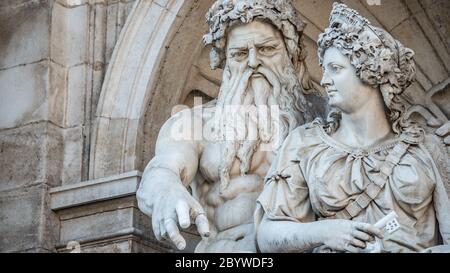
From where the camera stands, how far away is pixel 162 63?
1080 cm

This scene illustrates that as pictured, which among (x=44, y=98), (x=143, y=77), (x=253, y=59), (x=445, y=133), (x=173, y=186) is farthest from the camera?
(x=44, y=98)

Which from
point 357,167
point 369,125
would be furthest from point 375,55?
point 357,167

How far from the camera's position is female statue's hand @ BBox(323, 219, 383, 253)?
28.0 feet

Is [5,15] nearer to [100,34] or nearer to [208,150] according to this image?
[100,34]

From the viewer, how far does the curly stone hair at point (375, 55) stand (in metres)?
8.91

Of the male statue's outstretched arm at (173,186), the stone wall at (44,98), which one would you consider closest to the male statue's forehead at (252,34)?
→ the male statue's outstretched arm at (173,186)

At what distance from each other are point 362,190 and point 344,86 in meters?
0.43

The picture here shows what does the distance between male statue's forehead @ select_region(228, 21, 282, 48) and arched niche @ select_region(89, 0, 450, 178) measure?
1197mm

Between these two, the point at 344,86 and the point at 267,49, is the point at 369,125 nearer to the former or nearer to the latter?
the point at 344,86

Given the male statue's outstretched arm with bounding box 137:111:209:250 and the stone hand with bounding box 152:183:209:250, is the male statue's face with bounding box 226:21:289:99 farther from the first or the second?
the stone hand with bounding box 152:183:209:250

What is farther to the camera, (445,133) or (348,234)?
(445,133)

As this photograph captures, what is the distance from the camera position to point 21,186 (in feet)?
35.4

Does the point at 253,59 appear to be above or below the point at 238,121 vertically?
above
